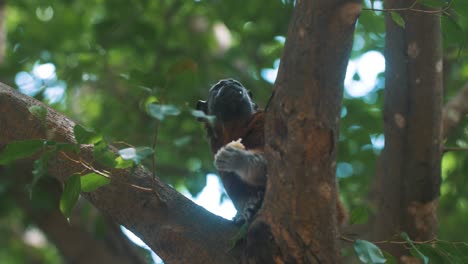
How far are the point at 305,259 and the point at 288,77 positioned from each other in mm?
874

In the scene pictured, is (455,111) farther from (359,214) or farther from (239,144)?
(359,214)

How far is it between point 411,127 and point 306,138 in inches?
54.5

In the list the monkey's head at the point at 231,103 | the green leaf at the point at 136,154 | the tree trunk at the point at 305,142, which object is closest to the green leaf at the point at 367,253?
→ the tree trunk at the point at 305,142

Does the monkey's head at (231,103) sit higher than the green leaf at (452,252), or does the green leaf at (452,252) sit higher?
the green leaf at (452,252)

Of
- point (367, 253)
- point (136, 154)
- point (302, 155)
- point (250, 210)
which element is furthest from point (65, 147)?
point (250, 210)

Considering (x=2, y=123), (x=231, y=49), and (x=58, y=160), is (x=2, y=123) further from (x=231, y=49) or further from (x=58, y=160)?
(x=231, y=49)

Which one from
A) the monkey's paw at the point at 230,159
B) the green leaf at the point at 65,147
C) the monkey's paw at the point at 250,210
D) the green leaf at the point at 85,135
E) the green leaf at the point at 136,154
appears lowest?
the monkey's paw at the point at 250,210

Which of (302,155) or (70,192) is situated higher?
(302,155)

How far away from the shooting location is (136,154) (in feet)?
8.88

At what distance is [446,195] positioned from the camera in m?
6.44

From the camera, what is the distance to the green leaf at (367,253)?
2887 millimetres

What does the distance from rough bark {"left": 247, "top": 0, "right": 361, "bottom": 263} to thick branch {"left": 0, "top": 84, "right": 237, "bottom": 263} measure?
1.41 feet

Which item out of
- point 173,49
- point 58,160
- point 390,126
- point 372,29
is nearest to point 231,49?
point 173,49

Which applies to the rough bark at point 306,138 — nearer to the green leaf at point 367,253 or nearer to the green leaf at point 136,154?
the green leaf at point 367,253
